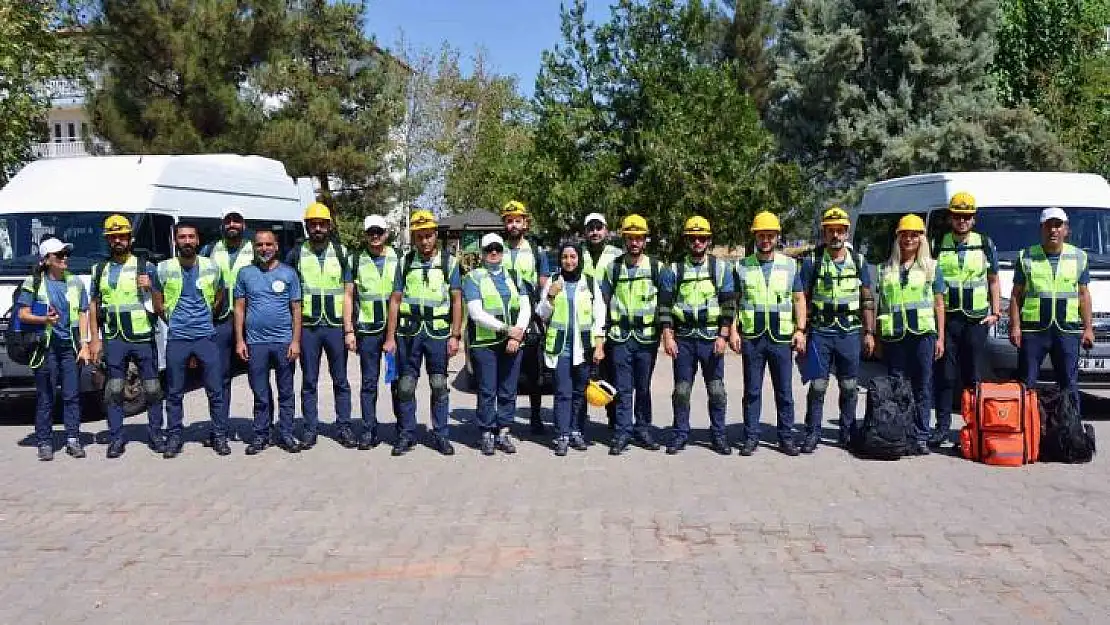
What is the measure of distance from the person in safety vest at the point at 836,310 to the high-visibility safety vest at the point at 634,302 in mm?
1210

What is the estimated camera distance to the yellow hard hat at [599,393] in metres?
8.51

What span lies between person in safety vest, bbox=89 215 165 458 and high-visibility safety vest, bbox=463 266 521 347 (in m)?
2.59

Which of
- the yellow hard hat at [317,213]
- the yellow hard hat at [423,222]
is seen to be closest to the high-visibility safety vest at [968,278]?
the yellow hard hat at [423,222]

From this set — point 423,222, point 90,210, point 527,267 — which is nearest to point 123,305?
point 423,222

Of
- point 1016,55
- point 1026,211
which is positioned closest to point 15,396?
point 1026,211

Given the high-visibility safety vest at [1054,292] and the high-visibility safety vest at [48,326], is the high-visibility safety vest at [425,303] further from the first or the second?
the high-visibility safety vest at [1054,292]

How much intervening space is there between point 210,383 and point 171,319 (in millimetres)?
597

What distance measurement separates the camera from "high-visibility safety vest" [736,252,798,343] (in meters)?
8.25

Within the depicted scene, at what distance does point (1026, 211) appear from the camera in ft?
37.4

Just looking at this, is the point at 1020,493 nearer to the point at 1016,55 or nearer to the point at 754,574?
the point at 754,574

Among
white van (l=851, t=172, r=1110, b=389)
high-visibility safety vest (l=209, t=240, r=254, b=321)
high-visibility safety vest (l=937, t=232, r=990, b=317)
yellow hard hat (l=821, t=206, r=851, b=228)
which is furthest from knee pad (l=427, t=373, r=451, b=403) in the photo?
white van (l=851, t=172, r=1110, b=389)

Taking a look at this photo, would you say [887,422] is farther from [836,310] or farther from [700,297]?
[700,297]

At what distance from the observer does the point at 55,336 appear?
845 cm

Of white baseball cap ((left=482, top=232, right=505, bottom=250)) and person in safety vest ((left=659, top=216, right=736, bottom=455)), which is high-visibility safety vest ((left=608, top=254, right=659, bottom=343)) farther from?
white baseball cap ((left=482, top=232, right=505, bottom=250))
